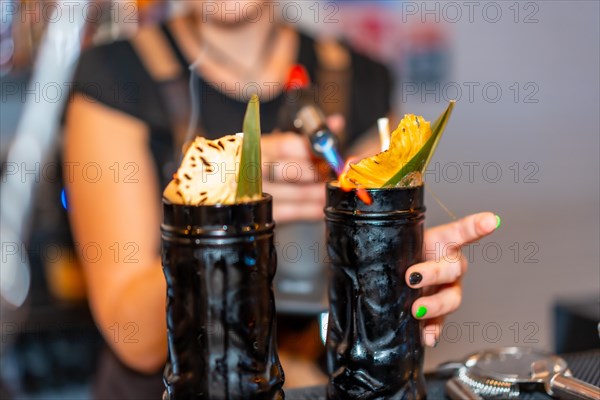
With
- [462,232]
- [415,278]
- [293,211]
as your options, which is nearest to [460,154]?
[293,211]

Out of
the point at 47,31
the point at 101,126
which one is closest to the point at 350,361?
the point at 101,126

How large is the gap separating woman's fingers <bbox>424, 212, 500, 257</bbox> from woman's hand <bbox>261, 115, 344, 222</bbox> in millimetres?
199

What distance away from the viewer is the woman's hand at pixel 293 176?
882 mm

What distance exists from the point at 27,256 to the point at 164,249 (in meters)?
1.54

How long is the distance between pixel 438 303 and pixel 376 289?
3.6 inches

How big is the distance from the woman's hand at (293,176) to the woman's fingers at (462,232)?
0.20m

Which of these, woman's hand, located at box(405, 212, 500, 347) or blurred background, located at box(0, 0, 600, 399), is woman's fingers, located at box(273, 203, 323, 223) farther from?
blurred background, located at box(0, 0, 600, 399)

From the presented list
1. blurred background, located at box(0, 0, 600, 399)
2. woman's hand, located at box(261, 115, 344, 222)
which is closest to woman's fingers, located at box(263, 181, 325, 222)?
woman's hand, located at box(261, 115, 344, 222)

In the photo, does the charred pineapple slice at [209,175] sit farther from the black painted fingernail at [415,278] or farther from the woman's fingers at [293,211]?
the woman's fingers at [293,211]

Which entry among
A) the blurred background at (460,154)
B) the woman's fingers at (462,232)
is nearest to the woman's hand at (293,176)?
the woman's fingers at (462,232)

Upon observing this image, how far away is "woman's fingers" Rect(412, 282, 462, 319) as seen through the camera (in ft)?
2.03

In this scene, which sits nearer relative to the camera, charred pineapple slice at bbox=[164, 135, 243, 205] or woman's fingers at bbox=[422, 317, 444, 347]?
charred pineapple slice at bbox=[164, 135, 243, 205]

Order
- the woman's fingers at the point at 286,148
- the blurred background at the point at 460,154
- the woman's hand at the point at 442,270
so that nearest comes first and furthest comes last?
the woman's hand at the point at 442,270
the woman's fingers at the point at 286,148
the blurred background at the point at 460,154

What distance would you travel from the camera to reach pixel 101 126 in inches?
46.6
